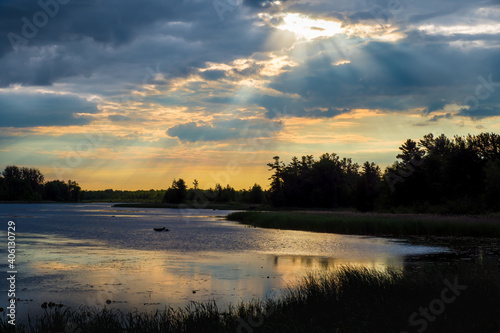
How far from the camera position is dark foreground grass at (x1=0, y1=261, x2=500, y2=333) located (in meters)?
9.91

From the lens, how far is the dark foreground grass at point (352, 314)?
991 cm

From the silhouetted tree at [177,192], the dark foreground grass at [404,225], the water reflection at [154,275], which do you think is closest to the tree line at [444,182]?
the dark foreground grass at [404,225]

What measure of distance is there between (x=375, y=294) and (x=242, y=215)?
66.6 m

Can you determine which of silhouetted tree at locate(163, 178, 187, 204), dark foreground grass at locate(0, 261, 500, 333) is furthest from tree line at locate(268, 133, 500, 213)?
silhouetted tree at locate(163, 178, 187, 204)

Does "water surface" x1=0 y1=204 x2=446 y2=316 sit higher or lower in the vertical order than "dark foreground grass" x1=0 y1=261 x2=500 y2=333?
lower

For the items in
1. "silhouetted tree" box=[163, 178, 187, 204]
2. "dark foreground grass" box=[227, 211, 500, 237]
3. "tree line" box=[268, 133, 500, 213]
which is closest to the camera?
"dark foreground grass" box=[227, 211, 500, 237]

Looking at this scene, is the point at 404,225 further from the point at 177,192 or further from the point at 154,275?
the point at 177,192

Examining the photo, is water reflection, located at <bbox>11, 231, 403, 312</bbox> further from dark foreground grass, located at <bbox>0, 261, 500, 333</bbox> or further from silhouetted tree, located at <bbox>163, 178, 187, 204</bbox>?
silhouetted tree, located at <bbox>163, 178, 187, 204</bbox>

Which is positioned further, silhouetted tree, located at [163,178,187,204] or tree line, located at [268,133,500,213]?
silhouetted tree, located at [163,178,187,204]

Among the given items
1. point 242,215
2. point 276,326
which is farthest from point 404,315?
point 242,215

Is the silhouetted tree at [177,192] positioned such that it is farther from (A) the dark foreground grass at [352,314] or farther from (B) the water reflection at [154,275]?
(A) the dark foreground grass at [352,314]

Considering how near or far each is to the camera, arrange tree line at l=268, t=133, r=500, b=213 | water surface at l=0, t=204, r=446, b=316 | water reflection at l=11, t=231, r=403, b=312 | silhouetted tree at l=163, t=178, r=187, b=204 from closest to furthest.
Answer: water reflection at l=11, t=231, r=403, b=312 < water surface at l=0, t=204, r=446, b=316 < tree line at l=268, t=133, r=500, b=213 < silhouetted tree at l=163, t=178, r=187, b=204

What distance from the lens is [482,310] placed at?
10781 mm

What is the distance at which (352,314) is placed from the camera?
1094 cm
